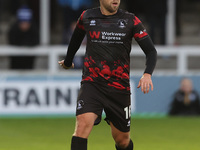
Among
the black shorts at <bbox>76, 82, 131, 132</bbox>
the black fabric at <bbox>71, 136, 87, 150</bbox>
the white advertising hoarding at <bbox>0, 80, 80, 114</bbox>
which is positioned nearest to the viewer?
the black fabric at <bbox>71, 136, 87, 150</bbox>

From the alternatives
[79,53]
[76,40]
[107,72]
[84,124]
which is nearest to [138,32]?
[107,72]

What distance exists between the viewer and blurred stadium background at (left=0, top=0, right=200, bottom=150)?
13.5 m

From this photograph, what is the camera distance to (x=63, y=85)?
1565 centimetres

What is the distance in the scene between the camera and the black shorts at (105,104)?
24.9 feet

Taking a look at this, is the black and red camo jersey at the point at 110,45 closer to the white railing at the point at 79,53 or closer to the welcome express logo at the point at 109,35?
the welcome express logo at the point at 109,35

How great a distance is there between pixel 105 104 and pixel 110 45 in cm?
67

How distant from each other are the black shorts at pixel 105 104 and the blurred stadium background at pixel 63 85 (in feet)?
14.3

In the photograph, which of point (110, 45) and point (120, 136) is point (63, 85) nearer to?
point (120, 136)

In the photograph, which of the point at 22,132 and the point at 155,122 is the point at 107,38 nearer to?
the point at 22,132

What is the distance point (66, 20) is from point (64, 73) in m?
1.76

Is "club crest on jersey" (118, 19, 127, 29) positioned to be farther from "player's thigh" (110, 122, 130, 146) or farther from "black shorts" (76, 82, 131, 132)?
"player's thigh" (110, 122, 130, 146)

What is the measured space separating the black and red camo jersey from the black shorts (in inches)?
3.6

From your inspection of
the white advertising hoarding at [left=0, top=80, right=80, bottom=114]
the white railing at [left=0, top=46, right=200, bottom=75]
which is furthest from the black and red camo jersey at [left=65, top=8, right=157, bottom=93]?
the white railing at [left=0, top=46, right=200, bottom=75]

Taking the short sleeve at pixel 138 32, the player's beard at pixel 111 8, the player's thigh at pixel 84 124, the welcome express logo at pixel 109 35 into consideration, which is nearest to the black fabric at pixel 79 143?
the player's thigh at pixel 84 124
